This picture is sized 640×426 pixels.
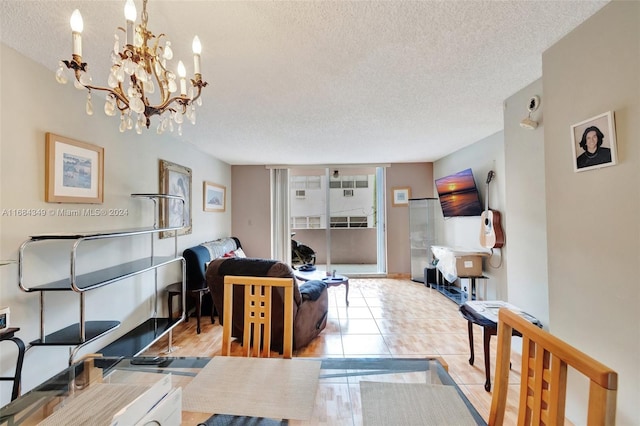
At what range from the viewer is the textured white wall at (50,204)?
1.58 m

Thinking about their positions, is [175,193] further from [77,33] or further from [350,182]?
[350,182]

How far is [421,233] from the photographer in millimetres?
5035

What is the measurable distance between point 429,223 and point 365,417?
448 centimetres

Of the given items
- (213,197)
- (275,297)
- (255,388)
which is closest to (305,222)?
(213,197)

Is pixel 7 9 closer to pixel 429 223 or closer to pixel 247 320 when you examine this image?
pixel 247 320

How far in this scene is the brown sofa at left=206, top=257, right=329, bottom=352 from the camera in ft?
7.51

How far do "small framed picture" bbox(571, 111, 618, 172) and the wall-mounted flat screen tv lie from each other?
2.31 meters

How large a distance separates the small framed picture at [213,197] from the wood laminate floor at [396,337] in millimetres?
1831

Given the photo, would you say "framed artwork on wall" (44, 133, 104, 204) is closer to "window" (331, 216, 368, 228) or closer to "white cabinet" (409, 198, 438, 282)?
"window" (331, 216, 368, 228)

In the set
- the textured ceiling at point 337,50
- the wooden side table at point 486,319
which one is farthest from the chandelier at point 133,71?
the wooden side table at point 486,319

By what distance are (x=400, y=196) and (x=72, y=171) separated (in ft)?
→ 16.5

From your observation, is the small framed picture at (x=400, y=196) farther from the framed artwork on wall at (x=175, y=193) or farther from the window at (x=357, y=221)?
the framed artwork on wall at (x=175, y=193)

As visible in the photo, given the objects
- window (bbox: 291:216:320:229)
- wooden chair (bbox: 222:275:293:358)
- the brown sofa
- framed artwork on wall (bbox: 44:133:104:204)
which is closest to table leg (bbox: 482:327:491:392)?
the brown sofa

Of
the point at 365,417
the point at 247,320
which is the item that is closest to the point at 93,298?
the point at 247,320
